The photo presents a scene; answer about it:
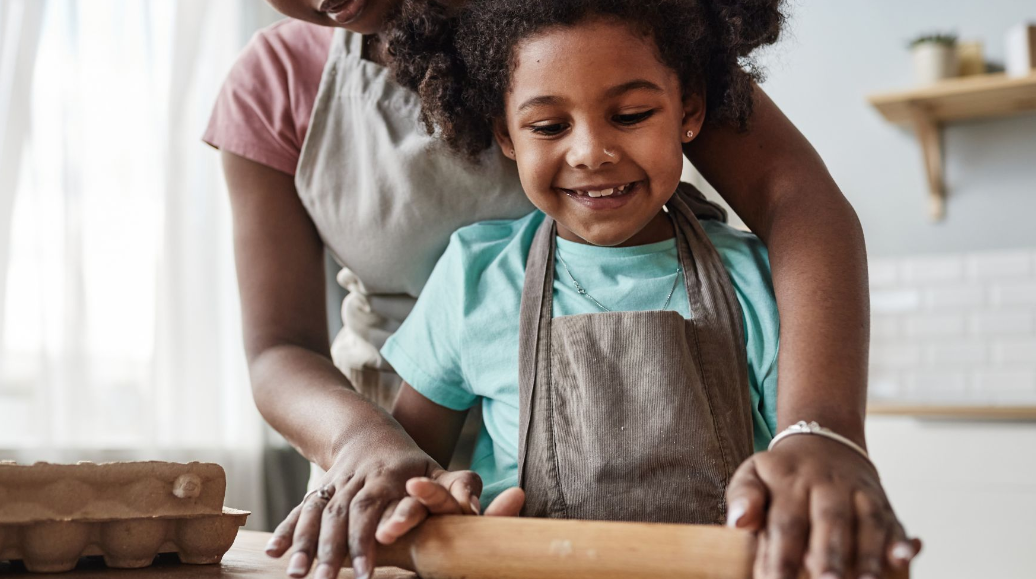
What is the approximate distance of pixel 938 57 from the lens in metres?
3.14

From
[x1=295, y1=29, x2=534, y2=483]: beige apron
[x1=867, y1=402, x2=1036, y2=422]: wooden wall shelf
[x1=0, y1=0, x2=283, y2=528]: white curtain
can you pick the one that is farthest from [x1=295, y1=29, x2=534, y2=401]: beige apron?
[x1=867, y1=402, x2=1036, y2=422]: wooden wall shelf

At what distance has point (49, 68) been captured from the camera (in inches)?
86.0

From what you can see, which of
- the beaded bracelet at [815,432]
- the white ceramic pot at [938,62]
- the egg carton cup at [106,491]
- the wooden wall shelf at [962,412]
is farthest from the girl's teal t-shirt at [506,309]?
the white ceramic pot at [938,62]

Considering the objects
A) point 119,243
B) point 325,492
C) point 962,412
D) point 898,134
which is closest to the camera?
A: point 325,492

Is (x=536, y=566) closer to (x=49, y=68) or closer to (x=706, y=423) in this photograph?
(x=706, y=423)

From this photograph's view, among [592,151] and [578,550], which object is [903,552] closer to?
[578,550]

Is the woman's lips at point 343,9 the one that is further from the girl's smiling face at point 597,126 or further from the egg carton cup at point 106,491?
the egg carton cup at point 106,491

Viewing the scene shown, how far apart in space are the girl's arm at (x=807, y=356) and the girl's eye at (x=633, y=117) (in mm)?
117

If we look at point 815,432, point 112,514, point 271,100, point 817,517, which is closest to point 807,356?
point 815,432

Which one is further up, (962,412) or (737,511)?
(737,511)

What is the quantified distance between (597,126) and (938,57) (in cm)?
261

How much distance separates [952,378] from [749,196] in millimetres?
2508

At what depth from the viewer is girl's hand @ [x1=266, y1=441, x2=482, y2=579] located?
0.73m

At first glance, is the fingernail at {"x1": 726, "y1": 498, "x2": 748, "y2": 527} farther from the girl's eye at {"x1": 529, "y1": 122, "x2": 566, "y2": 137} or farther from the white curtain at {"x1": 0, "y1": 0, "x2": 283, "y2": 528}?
the white curtain at {"x1": 0, "y1": 0, "x2": 283, "y2": 528}
